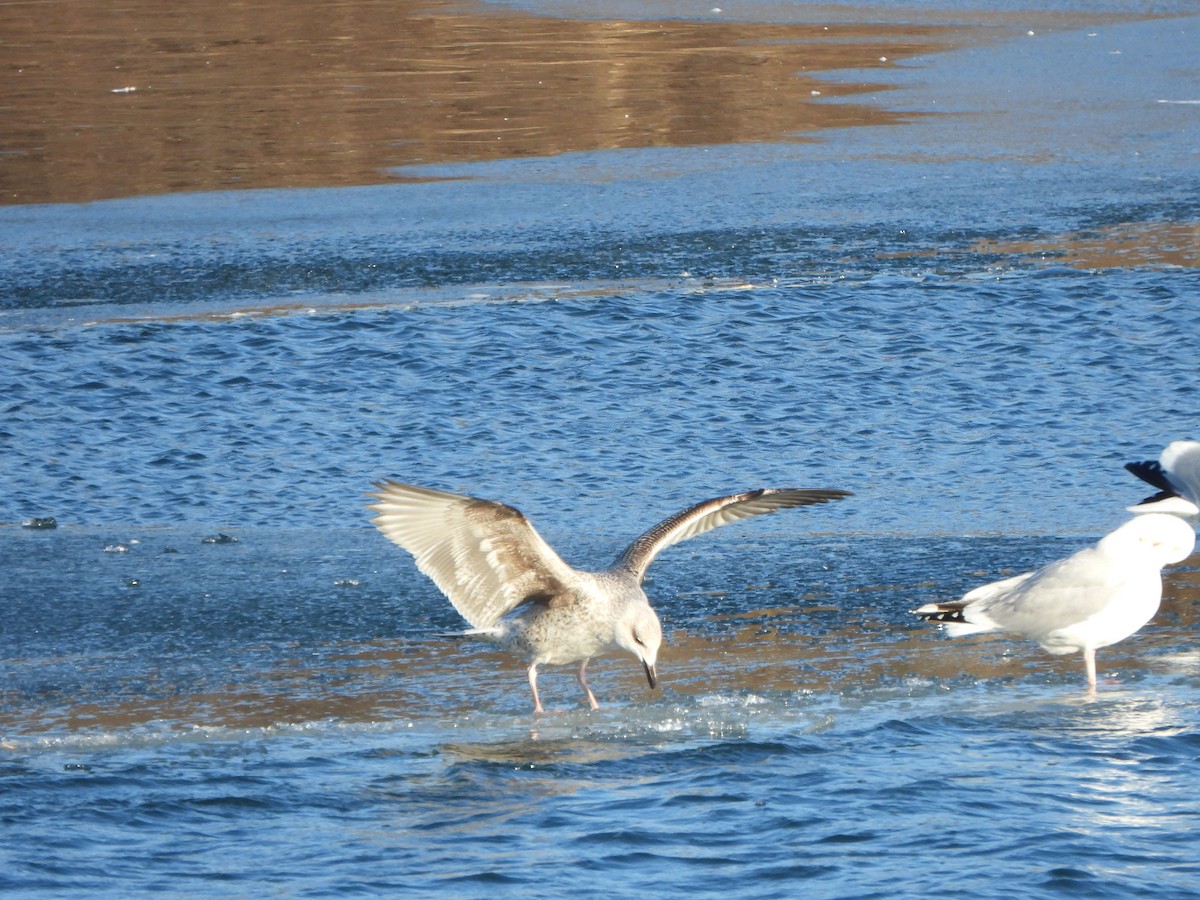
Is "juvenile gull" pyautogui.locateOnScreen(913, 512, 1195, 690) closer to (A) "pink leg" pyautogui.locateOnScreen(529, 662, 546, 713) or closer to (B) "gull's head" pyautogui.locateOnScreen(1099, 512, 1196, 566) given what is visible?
(B) "gull's head" pyautogui.locateOnScreen(1099, 512, 1196, 566)

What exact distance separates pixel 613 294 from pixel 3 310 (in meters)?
4.01

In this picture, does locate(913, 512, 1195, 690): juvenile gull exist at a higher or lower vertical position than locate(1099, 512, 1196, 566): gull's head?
lower

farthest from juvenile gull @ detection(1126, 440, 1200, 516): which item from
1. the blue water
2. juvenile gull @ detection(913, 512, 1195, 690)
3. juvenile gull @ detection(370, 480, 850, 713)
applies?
juvenile gull @ detection(370, 480, 850, 713)

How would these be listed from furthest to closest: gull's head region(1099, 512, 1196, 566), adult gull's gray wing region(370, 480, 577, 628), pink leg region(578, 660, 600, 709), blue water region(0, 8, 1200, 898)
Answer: gull's head region(1099, 512, 1196, 566)
pink leg region(578, 660, 600, 709)
adult gull's gray wing region(370, 480, 577, 628)
blue water region(0, 8, 1200, 898)

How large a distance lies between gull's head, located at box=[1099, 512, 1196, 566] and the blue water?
39 centimetres

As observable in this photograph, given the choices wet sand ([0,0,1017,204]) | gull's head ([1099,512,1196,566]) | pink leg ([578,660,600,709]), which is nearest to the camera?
pink leg ([578,660,600,709])

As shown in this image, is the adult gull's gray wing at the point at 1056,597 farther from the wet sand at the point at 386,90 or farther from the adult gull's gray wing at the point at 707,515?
the wet sand at the point at 386,90

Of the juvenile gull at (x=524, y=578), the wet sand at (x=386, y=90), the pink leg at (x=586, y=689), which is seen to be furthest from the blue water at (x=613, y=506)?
the wet sand at (x=386, y=90)

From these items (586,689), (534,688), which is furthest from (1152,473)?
(534,688)

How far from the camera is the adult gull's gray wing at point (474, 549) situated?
6.23 m

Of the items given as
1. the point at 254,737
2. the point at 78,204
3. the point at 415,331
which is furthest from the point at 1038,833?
the point at 78,204

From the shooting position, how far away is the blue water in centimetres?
520

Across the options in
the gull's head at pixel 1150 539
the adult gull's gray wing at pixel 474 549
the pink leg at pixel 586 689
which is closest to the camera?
the adult gull's gray wing at pixel 474 549

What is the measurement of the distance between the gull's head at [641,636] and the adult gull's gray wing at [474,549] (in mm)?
278
